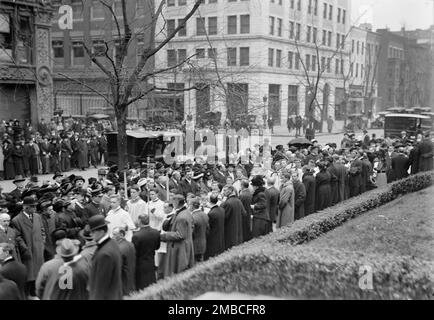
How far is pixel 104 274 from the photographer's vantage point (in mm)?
7438

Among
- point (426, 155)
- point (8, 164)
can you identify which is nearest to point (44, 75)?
point (8, 164)

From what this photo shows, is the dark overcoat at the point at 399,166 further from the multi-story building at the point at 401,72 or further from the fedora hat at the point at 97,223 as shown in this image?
the multi-story building at the point at 401,72

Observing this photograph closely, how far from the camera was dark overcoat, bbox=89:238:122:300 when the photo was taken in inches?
293

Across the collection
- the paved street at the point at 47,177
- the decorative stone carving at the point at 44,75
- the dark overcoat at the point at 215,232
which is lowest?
the paved street at the point at 47,177

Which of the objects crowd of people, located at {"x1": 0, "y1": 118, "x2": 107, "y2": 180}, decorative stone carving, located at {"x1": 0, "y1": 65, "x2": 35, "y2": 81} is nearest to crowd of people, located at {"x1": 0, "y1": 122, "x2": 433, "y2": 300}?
crowd of people, located at {"x1": 0, "y1": 118, "x2": 107, "y2": 180}

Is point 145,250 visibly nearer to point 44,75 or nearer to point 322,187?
point 322,187

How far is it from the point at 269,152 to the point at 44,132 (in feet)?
39.8

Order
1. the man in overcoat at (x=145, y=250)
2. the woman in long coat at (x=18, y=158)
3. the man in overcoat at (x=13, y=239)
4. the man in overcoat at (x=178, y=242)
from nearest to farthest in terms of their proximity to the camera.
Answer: the man in overcoat at (x=13, y=239) < the man in overcoat at (x=145, y=250) < the man in overcoat at (x=178, y=242) < the woman in long coat at (x=18, y=158)

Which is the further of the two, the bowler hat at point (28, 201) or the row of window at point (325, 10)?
the row of window at point (325, 10)

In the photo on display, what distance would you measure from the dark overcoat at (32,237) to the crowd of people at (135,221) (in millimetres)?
17

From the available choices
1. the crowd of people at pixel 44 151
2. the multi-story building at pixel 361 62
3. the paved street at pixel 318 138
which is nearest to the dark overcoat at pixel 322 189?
the crowd of people at pixel 44 151

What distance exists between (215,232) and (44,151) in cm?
1413

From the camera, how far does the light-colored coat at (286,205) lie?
13.9m
